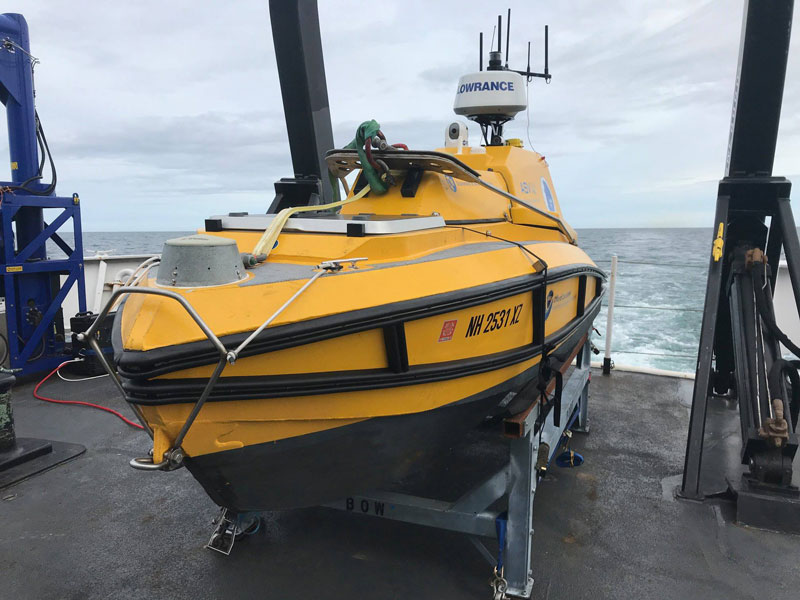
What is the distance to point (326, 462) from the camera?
6.63 feet

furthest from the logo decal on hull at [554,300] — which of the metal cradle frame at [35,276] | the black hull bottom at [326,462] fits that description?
the metal cradle frame at [35,276]

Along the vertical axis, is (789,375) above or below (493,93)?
below

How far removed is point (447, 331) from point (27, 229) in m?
4.90

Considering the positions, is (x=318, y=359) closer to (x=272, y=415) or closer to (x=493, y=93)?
(x=272, y=415)

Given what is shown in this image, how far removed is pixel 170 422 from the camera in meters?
1.75

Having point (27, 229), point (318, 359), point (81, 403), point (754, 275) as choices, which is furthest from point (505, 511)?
point (27, 229)

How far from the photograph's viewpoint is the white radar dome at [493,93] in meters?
3.77

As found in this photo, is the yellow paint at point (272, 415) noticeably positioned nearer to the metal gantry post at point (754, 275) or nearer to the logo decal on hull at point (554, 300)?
the logo decal on hull at point (554, 300)

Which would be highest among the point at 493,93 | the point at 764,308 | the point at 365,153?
the point at 493,93

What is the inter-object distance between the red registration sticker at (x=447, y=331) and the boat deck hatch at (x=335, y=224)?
17.3 inches

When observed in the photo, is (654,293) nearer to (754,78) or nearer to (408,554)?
(754,78)

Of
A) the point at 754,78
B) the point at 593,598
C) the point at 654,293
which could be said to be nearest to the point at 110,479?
the point at 593,598

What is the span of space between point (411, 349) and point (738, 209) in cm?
300

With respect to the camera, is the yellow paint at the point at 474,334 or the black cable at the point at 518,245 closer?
the yellow paint at the point at 474,334
